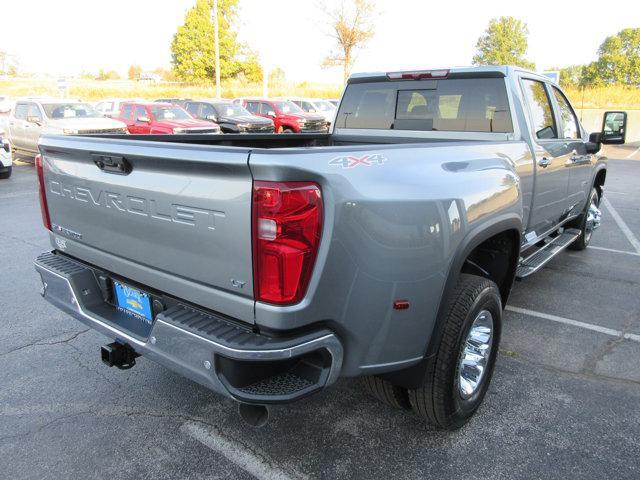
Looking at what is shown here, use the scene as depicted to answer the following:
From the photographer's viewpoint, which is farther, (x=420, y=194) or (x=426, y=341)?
(x=426, y=341)

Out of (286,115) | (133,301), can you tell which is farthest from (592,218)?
(286,115)

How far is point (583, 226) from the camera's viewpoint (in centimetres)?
598

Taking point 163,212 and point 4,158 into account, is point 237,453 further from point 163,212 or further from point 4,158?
point 4,158

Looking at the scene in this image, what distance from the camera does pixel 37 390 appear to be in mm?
3154

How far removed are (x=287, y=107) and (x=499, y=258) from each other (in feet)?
66.1

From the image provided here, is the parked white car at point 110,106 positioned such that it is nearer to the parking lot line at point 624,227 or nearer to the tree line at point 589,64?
the parking lot line at point 624,227

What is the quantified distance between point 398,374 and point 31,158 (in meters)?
15.7

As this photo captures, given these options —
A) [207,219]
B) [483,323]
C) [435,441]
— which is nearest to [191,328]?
[207,219]

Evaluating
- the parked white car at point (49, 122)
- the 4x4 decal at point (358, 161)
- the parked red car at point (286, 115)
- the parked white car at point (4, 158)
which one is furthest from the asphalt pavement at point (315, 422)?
the parked red car at point (286, 115)

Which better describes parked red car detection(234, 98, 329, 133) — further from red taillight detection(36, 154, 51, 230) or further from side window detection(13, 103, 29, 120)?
red taillight detection(36, 154, 51, 230)

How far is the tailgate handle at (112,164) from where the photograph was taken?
7.64 ft

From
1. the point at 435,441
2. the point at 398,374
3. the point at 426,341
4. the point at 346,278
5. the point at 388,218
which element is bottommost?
the point at 435,441

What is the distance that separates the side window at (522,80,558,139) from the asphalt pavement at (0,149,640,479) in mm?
1651

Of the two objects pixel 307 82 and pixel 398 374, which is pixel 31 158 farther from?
pixel 307 82
